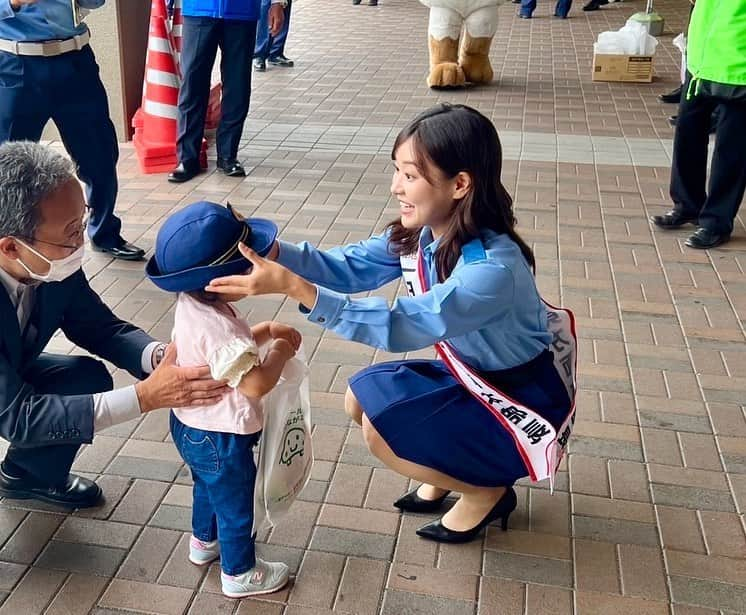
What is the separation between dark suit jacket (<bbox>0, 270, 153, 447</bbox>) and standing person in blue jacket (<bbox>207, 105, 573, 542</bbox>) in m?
0.60

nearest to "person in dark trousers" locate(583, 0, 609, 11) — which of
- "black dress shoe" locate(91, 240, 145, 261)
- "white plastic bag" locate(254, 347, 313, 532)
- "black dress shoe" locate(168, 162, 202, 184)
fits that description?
"black dress shoe" locate(168, 162, 202, 184)

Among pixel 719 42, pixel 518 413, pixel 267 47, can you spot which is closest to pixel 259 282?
pixel 518 413

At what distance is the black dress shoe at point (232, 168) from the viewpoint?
5.68 m

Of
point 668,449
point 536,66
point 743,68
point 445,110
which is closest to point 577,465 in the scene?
point 668,449

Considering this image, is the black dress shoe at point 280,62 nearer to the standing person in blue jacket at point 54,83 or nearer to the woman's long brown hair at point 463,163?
the standing person in blue jacket at point 54,83

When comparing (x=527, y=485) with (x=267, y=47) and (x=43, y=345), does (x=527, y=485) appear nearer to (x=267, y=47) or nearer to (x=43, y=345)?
(x=43, y=345)

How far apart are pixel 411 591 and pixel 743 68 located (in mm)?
3241

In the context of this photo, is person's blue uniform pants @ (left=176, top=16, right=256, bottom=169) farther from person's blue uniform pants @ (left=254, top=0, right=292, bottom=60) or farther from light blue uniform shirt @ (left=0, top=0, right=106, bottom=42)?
person's blue uniform pants @ (left=254, top=0, right=292, bottom=60)

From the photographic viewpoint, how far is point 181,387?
1.98 metres

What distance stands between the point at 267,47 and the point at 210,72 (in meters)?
3.60

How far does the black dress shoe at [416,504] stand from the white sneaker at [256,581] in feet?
1.56

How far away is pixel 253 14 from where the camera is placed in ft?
17.6

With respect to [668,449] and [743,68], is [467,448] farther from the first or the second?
[743,68]

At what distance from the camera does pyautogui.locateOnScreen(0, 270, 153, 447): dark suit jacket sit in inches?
83.0
